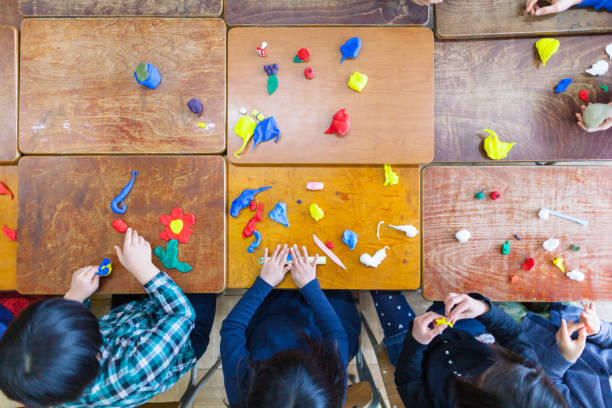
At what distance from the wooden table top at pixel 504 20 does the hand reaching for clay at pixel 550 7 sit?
0.02 m

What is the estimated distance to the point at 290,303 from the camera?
1383 mm

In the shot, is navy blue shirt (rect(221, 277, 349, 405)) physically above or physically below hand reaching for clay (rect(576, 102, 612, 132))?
below

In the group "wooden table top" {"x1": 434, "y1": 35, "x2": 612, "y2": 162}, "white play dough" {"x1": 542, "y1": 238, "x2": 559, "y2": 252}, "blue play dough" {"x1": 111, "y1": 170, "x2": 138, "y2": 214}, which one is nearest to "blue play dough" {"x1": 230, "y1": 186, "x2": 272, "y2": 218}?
"blue play dough" {"x1": 111, "y1": 170, "x2": 138, "y2": 214}

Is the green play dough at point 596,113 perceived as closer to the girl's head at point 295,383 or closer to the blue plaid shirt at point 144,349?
the girl's head at point 295,383

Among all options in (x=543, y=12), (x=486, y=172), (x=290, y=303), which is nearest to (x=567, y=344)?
(x=486, y=172)

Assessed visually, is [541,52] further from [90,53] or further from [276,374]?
[90,53]

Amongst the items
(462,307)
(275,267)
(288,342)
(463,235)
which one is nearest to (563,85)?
(463,235)

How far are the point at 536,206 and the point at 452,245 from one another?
0.33 m

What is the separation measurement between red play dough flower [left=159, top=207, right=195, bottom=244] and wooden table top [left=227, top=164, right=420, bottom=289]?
0.15m

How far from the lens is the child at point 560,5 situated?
1.23 metres

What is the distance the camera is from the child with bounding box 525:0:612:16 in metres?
1.23

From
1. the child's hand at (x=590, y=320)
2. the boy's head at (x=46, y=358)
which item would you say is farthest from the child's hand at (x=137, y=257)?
the child's hand at (x=590, y=320)

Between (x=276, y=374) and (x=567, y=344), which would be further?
(x=567, y=344)

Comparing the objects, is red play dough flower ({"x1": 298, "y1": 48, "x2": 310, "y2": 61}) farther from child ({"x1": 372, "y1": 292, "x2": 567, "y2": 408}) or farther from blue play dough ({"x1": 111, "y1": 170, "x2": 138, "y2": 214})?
child ({"x1": 372, "y1": 292, "x2": 567, "y2": 408})
